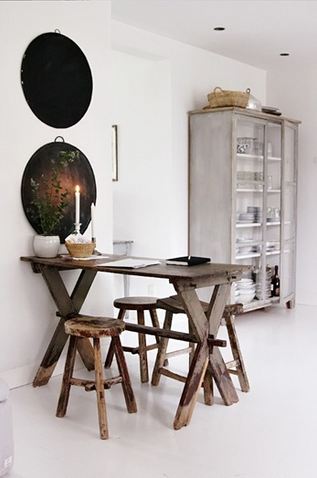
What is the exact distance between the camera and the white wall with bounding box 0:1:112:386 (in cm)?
348

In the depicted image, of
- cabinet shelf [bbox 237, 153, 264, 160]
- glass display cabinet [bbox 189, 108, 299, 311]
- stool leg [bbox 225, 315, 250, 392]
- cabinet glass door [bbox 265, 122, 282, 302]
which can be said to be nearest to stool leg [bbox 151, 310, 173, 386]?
stool leg [bbox 225, 315, 250, 392]

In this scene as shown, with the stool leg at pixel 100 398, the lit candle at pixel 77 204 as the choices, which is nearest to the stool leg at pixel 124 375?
the stool leg at pixel 100 398

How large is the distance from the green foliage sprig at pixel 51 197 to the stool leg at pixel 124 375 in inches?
36.9

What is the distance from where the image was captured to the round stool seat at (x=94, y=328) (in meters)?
2.93

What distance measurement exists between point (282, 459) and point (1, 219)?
6.68ft

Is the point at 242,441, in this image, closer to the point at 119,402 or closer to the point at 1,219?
the point at 119,402

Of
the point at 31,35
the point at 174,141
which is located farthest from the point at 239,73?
the point at 31,35

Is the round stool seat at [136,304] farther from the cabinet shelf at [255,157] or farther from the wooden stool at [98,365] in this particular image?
the cabinet shelf at [255,157]

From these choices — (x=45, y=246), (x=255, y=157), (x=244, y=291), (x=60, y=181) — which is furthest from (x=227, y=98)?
(x=45, y=246)

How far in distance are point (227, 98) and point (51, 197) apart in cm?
213

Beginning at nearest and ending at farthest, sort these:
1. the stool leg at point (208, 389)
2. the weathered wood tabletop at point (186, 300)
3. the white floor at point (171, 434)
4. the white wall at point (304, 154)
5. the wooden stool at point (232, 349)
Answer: the white floor at point (171, 434) < the weathered wood tabletop at point (186, 300) < the stool leg at point (208, 389) < the wooden stool at point (232, 349) < the white wall at point (304, 154)

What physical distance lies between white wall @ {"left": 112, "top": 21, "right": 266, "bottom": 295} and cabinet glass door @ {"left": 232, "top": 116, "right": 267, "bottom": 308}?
0.50 metres

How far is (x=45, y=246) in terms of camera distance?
139 inches

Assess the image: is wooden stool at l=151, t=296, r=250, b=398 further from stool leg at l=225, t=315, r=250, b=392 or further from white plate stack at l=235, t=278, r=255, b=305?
white plate stack at l=235, t=278, r=255, b=305
